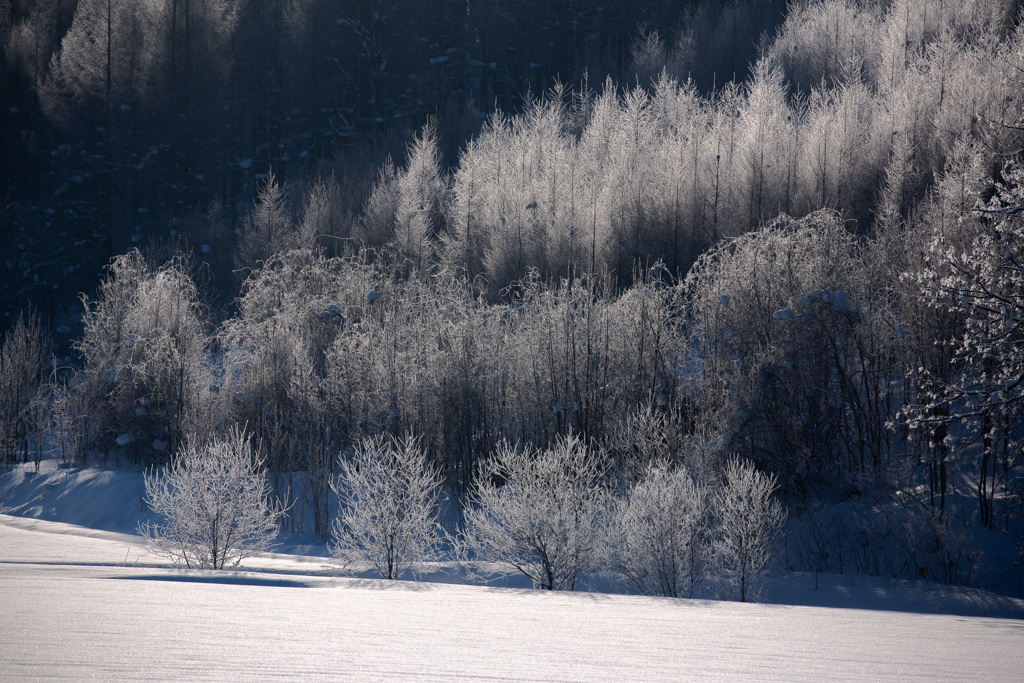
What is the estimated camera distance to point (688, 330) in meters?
20.6

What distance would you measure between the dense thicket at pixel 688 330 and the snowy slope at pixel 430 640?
7.77 metres

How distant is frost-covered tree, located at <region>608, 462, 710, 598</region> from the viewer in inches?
444

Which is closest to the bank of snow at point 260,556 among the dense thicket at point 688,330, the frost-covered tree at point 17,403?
the dense thicket at point 688,330

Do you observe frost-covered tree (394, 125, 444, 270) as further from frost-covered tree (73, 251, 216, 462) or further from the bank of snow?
the bank of snow

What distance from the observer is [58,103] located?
43.8 m

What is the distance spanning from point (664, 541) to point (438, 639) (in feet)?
32.1

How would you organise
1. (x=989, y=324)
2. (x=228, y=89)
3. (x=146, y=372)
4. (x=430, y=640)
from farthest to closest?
(x=228, y=89)
(x=146, y=372)
(x=989, y=324)
(x=430, y=640)

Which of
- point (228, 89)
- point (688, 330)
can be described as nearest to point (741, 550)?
point (688, 330)

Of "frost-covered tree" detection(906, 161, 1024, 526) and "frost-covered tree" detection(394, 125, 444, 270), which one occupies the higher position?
"frost-covered tree" detection(394, 125, 444, 270)

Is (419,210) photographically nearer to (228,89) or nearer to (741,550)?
(741,550)

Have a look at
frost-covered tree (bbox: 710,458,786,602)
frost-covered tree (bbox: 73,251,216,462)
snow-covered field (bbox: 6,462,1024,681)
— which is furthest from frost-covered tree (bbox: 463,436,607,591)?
frost-covered tree (bbox: 73,251,216,462)

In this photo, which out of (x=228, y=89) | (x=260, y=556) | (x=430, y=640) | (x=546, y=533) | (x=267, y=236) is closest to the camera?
(x=430, y=640)

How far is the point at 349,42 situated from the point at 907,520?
53240 millimetres

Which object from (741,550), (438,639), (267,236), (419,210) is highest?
(267,236)
